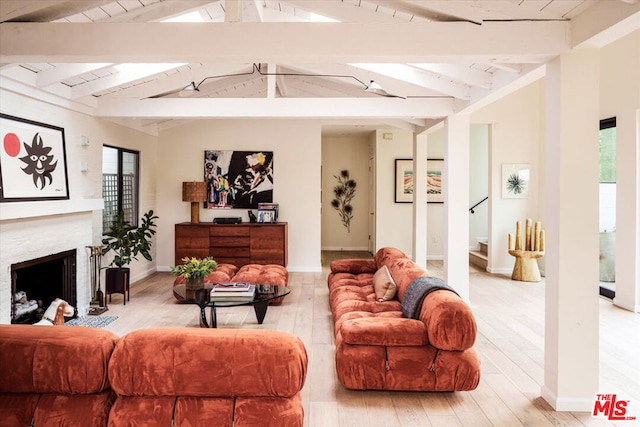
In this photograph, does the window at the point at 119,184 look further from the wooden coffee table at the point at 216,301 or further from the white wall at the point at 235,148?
the wooden coffee table at the point at 216,301

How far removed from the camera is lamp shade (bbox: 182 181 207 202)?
7.17 metres

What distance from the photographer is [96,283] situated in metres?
5.36

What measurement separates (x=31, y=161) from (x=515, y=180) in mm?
7001

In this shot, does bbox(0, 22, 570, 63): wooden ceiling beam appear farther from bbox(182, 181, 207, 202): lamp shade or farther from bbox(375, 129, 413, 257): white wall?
bbox(375, 129, 413, 257): white wall

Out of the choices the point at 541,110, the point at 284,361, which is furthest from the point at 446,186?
the point at 284,361

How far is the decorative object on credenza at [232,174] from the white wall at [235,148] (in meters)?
0.11

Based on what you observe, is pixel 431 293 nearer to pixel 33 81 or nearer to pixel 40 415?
pixel 40 415

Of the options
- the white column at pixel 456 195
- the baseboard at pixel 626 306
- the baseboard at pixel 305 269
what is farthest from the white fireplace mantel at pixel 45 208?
the baseboard at pixel 626 306

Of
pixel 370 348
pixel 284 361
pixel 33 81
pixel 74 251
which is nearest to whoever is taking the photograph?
pixel 284 361

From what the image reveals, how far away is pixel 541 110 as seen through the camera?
7.58m

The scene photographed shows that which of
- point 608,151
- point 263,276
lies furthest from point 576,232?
point 608,151

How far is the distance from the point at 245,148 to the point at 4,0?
497 cm

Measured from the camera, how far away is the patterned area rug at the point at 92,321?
468 cm

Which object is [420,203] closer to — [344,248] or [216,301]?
[344,248]
